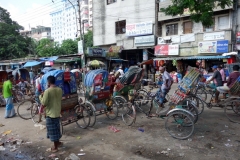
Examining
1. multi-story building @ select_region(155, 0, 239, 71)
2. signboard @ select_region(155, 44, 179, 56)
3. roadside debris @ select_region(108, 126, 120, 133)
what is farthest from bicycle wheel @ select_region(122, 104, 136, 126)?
signboard @ select_region(155, 44, 179, 56)

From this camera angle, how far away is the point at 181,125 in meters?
5.15

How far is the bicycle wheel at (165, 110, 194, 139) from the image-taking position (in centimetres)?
493

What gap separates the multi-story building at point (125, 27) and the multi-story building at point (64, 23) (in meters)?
68.7

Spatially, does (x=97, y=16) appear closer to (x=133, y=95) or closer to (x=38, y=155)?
(x=133, y=95)

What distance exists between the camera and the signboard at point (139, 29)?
19111 millimetres

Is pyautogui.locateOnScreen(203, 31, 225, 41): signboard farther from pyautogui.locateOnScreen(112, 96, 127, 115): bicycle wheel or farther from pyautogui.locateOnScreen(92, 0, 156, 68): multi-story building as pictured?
pyautogui.locateOnScreen(112, 96, 127, 115): bicycle wheel

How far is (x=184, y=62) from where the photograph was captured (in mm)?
18297

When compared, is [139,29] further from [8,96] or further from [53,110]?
[53,110]

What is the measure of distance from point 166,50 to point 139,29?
12.0 feet

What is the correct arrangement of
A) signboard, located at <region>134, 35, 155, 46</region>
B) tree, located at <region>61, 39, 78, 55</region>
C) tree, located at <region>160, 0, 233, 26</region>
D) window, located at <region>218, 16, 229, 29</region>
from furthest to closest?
tree, located at <region>61, 39, 78, 55</region> → signboard, located at <region>134, 35, 155, 46</region> → window, located at <region>218, 16, 229, 29</region> → tree, located at <region>160, 0, 233, 26</region>

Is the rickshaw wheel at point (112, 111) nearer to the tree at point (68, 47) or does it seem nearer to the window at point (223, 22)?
the window at point (223, 22)

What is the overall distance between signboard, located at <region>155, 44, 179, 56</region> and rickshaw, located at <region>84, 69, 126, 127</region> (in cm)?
1217

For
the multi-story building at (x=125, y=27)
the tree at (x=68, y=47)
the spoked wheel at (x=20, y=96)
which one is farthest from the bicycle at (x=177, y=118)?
the tree at (x=68, y=47)

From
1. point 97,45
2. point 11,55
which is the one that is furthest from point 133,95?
point 11,55
